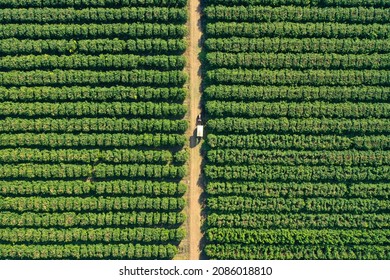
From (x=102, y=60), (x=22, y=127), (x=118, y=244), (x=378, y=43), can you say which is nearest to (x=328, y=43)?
(x=378, y=43)

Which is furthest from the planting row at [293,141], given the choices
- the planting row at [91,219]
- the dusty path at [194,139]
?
the planting row at [91,219]

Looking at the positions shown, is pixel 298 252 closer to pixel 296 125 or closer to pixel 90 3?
pixel 296 125

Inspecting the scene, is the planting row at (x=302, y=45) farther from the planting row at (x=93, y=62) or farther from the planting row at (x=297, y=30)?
the planting row at (x=93, y=62)

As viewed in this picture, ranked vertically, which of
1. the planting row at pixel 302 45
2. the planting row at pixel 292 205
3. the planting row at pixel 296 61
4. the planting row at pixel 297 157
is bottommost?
the planting row at pixel 292 205

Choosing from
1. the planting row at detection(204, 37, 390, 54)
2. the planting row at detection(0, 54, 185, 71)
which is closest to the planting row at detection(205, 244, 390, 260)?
the planting row at detection(0, 54, 185, 71)

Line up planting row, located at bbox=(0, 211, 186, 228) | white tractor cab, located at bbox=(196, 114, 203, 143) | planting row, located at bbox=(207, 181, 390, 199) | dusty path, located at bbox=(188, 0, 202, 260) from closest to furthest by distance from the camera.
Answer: planting row, located at bbox=(0, 211, 186, 228) < planting row, located at bbox=(207, 181, 390, 199) < white tractor cab, located at bbox=(196, 114, 203, 143) < dusty path, located at bbox=(188, 0, 202, 260)

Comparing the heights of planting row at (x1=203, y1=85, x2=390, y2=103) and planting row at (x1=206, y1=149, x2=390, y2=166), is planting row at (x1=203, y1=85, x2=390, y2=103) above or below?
above

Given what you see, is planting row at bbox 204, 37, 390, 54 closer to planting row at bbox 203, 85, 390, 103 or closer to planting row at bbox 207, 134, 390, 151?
planting row at bbox 203, 85, 390, 103

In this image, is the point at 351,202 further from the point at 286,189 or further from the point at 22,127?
the point at 22,127
